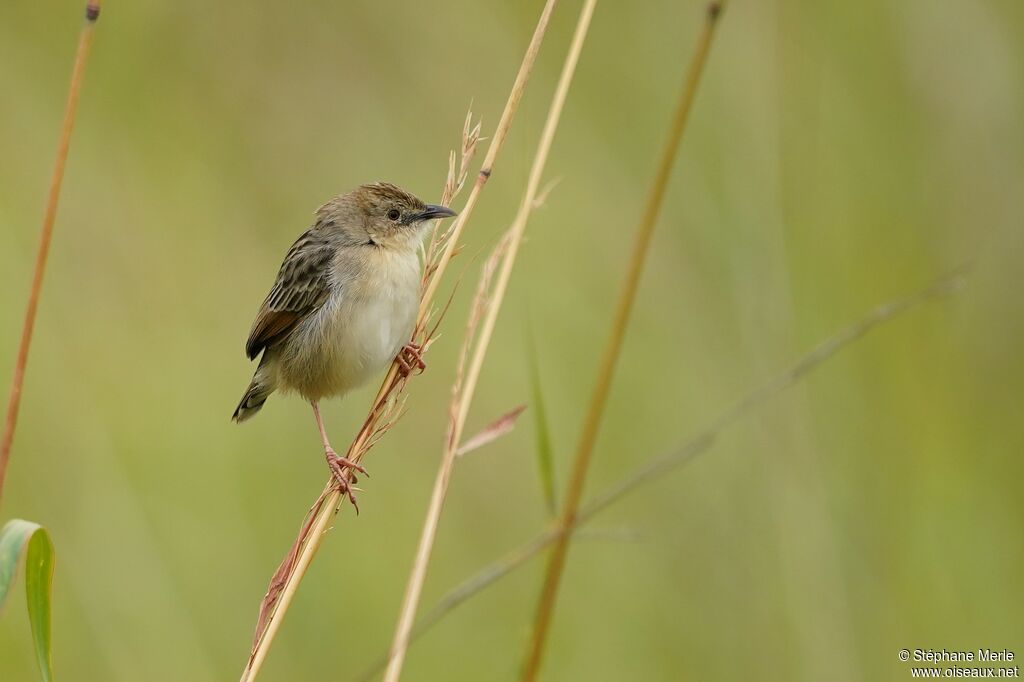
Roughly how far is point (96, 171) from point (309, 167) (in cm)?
149

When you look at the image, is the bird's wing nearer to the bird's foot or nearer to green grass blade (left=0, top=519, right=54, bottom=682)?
the bird's foot

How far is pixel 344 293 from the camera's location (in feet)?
16.6

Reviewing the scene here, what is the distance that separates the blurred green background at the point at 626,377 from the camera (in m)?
5.04

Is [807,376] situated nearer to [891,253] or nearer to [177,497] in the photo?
[891,253]

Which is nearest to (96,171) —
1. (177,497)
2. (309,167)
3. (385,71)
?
(309,167)

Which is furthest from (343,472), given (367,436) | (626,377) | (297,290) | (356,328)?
(626,377)

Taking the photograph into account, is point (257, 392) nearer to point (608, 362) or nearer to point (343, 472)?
point (343, 472)

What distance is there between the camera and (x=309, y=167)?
7.80 m

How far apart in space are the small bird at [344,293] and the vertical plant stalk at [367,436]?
41.0 inches

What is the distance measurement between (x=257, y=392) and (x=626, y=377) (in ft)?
6.32

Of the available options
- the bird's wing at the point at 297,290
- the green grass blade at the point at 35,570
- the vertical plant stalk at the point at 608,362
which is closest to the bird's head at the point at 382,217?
the bird's wing at the point at 297,290

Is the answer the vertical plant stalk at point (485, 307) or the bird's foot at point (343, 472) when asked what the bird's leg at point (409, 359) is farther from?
the vertical plant stalk at point (485, 307)

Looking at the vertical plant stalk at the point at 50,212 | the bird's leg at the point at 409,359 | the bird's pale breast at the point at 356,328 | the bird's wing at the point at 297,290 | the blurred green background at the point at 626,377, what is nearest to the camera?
the vertical plant stalk at the point at 50,212

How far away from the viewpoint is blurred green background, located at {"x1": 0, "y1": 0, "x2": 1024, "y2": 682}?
5.04m
